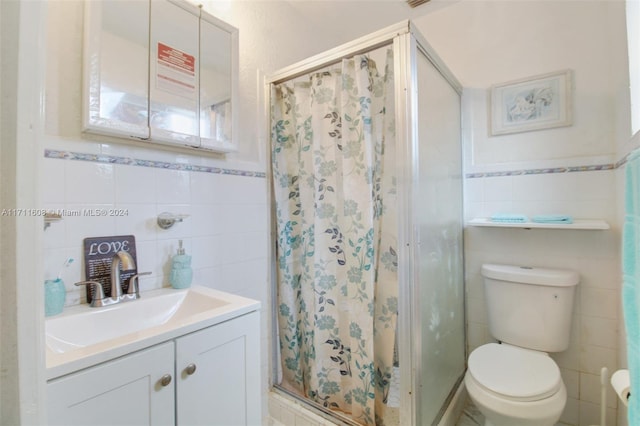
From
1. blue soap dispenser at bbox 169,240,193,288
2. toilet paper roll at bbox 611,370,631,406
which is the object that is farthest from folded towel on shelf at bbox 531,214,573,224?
blue soap dispenser at bbox 169,240,193,288

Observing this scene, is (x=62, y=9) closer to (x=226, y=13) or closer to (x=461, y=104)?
(x=226, y=13)

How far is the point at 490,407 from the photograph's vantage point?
44.6 inches

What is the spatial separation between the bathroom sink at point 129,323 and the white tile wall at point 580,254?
1549 millimetres

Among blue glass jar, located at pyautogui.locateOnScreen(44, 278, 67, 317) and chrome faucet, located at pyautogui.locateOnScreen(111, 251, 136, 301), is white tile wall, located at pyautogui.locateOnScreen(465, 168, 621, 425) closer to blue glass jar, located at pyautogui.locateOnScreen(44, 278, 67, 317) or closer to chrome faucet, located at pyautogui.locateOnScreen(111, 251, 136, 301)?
chrome faucet, located at pyautogui.locateOnScreen(111, 251, 136, 301)

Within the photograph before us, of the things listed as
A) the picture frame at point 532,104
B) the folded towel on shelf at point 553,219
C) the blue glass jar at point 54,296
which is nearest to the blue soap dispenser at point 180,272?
the blue glass jar at point 54,296

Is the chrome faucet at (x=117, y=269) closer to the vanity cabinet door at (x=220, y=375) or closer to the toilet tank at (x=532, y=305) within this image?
the vanity cabinet door at (x=220, y=375)

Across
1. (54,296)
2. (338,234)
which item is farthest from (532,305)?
(54,296)

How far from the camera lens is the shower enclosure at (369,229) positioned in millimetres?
1174

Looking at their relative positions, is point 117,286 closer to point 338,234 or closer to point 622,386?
point 338,234

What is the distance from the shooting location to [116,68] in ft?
3.38

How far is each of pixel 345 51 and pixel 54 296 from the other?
148 centimetres

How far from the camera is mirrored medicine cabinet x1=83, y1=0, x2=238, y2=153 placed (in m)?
1.00

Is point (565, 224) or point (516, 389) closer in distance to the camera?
point (516, 389)

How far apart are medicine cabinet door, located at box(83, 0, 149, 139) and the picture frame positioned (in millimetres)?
1851
